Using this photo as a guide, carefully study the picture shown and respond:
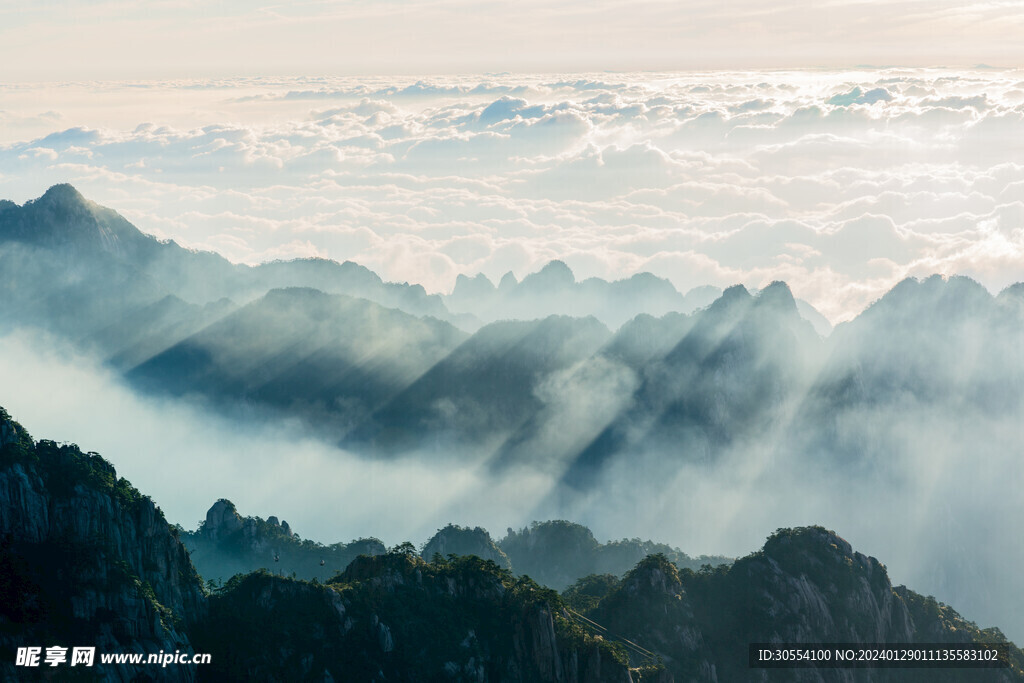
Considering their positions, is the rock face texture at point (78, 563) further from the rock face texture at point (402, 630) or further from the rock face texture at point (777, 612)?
the rock face texture at point (777, 612)

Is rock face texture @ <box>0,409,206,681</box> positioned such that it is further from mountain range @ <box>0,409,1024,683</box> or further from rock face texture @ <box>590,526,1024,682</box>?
rock face texture @ <box>590,526,1024,682</box>

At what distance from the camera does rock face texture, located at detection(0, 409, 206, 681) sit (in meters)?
92.9

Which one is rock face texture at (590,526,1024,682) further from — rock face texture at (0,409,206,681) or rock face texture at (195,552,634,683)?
rock face texture at (0,409,206,681)

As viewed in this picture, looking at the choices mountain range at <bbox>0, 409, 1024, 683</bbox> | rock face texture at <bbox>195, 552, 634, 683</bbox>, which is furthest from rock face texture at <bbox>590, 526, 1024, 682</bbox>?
rock face texture at <bbox>195, 552, 634, 683</bbox>

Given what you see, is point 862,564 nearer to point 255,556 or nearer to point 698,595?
point 698,595

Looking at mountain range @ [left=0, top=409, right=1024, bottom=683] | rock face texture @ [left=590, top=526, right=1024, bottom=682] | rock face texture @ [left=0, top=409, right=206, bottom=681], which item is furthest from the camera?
rock face texture @ [left=590, top=526, right=1024, bottom=682]

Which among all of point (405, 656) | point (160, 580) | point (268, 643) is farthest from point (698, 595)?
point (160, 580)

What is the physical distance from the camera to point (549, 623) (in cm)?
12619

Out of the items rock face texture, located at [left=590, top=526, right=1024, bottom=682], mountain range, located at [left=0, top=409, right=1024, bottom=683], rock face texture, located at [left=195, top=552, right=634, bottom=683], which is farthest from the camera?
rock face texture, located at [left=590, top=526, right=1024, bottom=682]

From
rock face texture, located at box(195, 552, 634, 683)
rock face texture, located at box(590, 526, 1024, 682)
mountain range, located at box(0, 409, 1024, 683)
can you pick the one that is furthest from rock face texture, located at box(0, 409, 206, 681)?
rock face texture, located at box(590, 526, 1024, 682)

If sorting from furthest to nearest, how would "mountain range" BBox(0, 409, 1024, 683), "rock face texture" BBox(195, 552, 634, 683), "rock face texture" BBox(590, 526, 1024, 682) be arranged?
"rock face texture" BBox(590, 526, 1024, 682) → "rock face texture" BBox(195, 552, 634, 683) → "mountain range" BBox(0, 409, 1024, 683)

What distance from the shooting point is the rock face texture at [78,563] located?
305ft

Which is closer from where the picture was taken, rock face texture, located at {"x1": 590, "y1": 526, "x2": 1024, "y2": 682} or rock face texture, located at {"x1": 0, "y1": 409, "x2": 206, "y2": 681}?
rock face texture, located at {"x1": 0, "y1": 409, "x2": 206, "y2": 681}

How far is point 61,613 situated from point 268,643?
24.9 m
